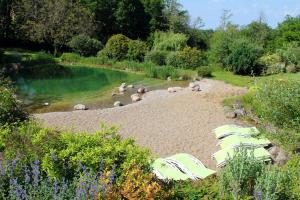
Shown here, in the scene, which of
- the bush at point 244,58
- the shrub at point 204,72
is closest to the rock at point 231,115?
the shrub at point 204,72

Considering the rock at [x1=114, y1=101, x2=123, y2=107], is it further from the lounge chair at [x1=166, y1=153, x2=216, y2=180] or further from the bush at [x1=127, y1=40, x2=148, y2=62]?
the bush at [x1=127, y1=40, x2=148, y2=62]

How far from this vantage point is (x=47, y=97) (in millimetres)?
23266

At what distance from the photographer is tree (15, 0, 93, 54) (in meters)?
42.8

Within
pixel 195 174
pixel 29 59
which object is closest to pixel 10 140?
pixel 195 174

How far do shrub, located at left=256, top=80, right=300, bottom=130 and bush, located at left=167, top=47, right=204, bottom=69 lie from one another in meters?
24.0

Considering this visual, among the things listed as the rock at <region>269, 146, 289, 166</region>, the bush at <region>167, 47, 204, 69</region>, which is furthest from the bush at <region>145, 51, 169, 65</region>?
the rock at <region>269, 146, 289, 166</region>

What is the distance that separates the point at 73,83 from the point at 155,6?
27288mm

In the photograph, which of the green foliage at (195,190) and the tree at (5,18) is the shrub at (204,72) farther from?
the tree at (5,18)

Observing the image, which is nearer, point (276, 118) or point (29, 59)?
point (276, 118)

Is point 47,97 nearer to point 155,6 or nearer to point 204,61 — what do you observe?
point 204,61

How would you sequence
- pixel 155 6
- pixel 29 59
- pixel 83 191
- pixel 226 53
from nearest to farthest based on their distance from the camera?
pixel 83 191 < pixel 226 53 < pixel 29 59 < pixel 155 6

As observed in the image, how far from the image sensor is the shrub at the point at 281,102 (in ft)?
31.7

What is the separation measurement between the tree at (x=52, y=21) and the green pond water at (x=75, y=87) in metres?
8.85

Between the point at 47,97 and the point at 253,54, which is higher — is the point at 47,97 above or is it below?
below
